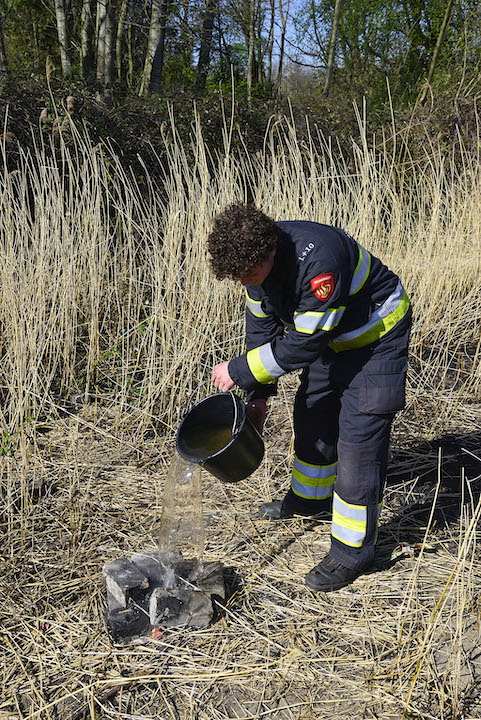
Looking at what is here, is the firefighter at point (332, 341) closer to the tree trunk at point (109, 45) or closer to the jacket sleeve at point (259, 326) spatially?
the jacket sleeve at point (259, 326)

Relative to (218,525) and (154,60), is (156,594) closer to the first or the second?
(218,525)

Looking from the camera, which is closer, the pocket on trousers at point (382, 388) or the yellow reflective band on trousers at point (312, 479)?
the pocket on trousers at point (382, 388)

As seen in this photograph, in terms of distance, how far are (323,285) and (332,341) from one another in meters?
0.35

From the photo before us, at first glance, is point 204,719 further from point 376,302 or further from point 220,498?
point 376,302

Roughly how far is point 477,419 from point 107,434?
2.08 meters

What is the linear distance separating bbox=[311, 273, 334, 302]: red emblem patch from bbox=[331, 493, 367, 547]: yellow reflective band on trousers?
0.78 m

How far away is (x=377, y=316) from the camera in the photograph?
2.04 meters

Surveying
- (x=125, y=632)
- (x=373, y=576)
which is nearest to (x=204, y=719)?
(x=125, y=632)

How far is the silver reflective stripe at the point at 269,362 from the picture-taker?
193cm

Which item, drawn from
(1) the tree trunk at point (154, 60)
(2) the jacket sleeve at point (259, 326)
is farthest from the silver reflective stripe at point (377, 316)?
(1) the tree trunk at point (154, 60)

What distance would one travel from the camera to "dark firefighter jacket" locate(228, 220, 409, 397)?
5.99ft

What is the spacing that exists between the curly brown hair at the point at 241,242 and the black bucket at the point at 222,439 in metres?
0.48

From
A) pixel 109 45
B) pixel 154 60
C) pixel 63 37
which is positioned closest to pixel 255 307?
pixel 109 45

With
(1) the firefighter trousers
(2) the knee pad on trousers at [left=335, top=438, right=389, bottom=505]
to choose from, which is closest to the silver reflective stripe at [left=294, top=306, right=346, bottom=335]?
(1) the firefighter trousers
